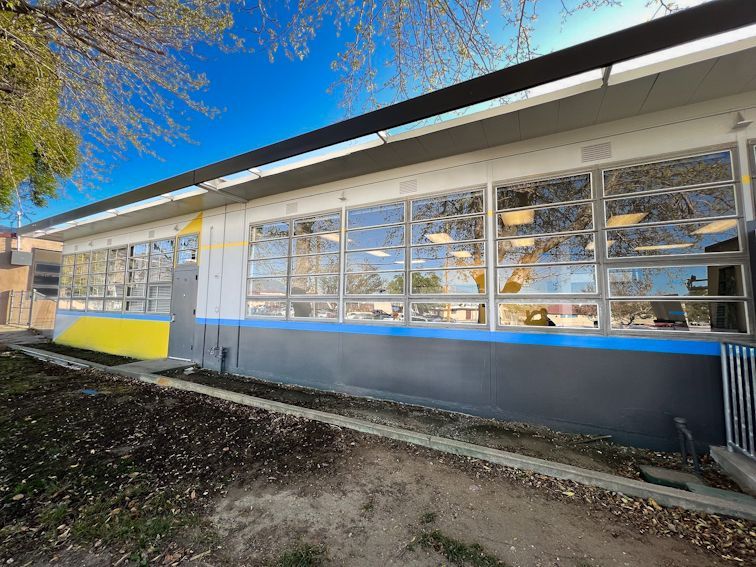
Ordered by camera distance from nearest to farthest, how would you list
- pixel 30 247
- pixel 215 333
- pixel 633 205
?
pixel 633 205 → pixel 215 333 → pixel 30 247

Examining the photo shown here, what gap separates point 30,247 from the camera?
16641 millimetres

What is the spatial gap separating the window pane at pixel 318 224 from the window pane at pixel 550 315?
318 centimetres

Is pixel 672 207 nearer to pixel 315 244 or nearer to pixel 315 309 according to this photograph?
pixel 315 244

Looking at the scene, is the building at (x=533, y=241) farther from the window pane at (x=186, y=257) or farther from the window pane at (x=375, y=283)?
the window pane at (x=186, y=257)

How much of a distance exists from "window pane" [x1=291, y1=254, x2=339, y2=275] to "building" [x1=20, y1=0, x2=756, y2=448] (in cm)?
4

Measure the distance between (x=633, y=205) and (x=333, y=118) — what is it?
12.8 ft

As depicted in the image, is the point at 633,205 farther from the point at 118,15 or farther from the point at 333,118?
the point at 118,15

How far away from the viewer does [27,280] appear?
16.6m

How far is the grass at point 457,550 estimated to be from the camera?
6.29 feet

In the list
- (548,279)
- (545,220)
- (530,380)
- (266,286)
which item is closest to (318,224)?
(266,286)

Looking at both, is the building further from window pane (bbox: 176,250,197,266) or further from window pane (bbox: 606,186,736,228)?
window pane (bbox: 176,250,197,266)

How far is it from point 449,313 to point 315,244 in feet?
9.40

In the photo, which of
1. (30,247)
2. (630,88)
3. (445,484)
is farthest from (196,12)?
(30,247)

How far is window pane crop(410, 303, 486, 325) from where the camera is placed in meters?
4.35
